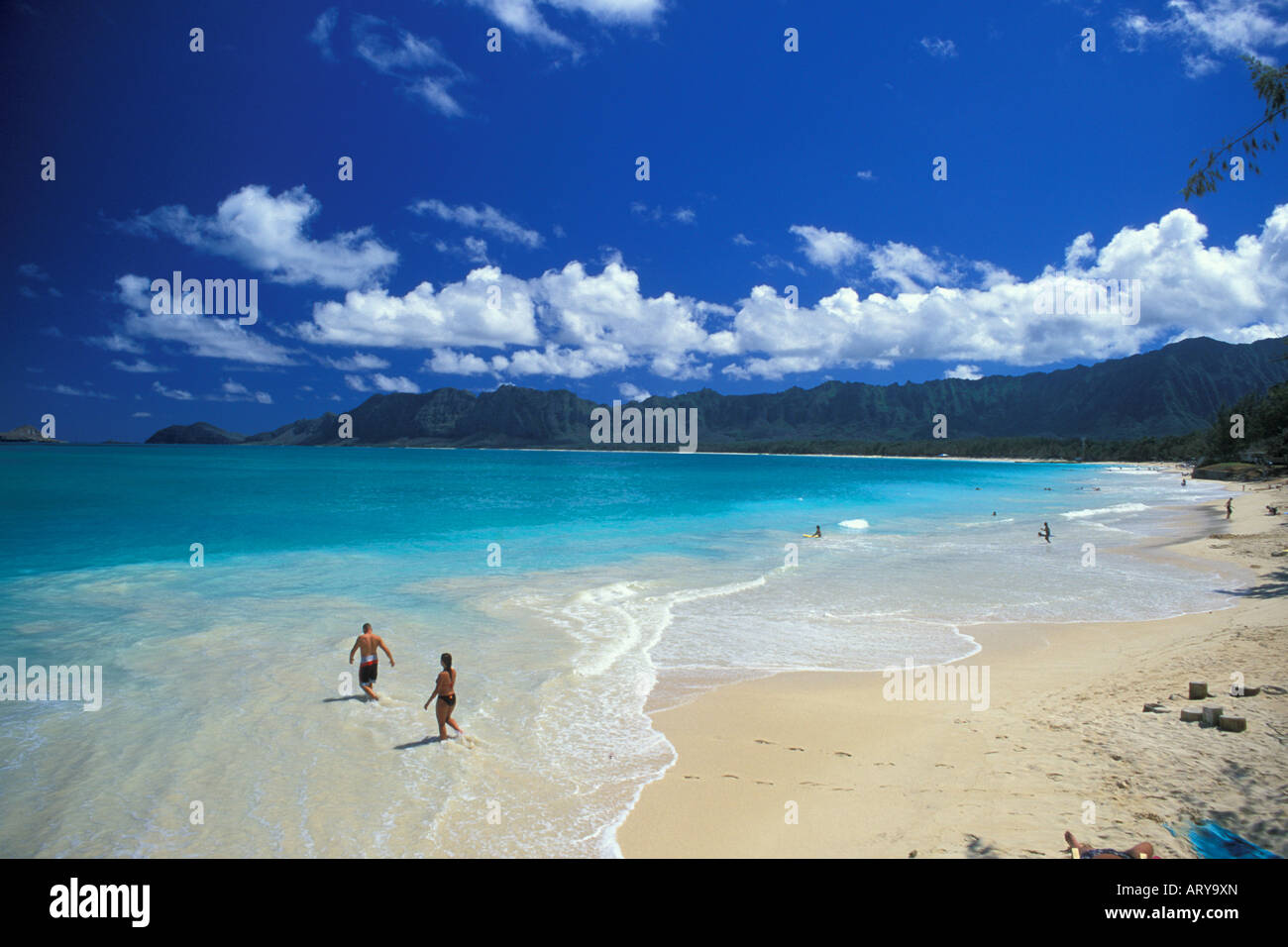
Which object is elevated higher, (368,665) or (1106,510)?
(368,665)

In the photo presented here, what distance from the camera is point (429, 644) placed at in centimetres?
1561

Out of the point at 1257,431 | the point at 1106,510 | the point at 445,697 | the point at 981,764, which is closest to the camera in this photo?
the point at 981,764

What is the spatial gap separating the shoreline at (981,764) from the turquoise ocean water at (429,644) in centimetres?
100

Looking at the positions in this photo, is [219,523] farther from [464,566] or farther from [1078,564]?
[1078,564]

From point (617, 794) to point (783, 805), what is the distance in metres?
2.19

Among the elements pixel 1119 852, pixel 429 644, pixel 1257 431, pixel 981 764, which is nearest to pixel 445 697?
pixel 429 644

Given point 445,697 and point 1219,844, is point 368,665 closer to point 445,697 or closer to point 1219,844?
point 445,697

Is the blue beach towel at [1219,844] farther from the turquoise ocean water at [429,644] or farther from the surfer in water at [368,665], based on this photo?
the surfer in water at [368,665]

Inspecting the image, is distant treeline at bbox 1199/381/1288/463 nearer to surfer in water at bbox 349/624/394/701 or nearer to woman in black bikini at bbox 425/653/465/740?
woman in black bikini at bbox 425/653/465/740

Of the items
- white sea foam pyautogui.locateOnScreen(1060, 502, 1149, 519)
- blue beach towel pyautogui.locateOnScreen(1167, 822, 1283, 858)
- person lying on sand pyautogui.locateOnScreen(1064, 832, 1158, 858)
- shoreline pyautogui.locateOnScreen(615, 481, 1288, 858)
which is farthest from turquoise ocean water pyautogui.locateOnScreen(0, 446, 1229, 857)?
white sea foam pyautogui.locateOnScreen(1060, 502, 1149, 519)

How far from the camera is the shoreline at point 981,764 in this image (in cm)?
670

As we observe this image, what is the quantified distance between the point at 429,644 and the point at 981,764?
12.4 metres

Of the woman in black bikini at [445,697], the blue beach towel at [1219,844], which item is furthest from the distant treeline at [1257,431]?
the woman in black bikini at [445,697]
